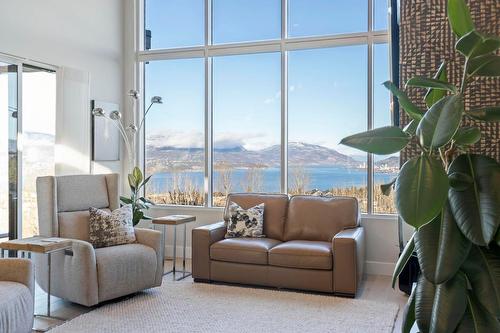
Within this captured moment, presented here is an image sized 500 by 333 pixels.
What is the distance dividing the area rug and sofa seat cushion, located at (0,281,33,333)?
14.6 inches

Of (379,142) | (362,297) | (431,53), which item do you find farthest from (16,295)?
(431,53)

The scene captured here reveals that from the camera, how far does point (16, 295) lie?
9.98 feet

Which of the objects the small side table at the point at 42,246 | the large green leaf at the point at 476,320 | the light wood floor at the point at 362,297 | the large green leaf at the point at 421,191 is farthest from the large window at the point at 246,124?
the large green leaf at the point at 421,191

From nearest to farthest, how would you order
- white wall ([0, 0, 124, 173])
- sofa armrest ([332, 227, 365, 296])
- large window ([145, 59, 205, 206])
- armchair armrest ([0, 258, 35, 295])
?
armchair armrest ([0, 258, 35, 295])
sofa armrest ([332, 227, 365, 296])
white wall ([0, 0, 124, 173])
large window ([145, 59, 205, 206])

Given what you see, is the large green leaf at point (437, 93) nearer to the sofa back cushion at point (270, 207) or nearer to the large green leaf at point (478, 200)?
the large green leaf at point (478, 200)

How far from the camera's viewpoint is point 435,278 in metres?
1.72

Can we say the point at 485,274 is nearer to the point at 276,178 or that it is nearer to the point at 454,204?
the point at 454,204

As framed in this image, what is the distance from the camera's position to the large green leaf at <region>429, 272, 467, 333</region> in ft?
5.91

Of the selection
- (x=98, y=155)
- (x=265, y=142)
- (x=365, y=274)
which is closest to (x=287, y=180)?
(x=265, y=142)

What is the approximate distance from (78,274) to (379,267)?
3.16m

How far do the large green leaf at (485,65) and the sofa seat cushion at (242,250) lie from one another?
10.1 ft

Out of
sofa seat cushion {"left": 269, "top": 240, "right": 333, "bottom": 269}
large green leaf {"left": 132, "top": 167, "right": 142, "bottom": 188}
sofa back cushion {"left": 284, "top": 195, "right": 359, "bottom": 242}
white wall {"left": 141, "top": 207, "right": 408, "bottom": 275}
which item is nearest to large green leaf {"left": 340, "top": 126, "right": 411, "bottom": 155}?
sofa seat cushion {"left": 269, "top": 240, "right": 333, "bottom": 269}

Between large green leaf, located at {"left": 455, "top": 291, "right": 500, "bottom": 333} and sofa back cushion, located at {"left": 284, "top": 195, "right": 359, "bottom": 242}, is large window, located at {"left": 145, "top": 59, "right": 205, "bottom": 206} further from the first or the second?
large green leaf, located at {"left": 455, "top": 291, "right": 500, "bottom": 333}

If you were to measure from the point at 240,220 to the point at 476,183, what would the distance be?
3461 millimetres
